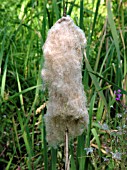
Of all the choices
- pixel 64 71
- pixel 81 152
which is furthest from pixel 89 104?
pixel 64 71

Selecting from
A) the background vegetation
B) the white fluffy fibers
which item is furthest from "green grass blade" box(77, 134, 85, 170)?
the white fluffy fibers

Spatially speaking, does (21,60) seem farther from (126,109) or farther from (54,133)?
(54,133)

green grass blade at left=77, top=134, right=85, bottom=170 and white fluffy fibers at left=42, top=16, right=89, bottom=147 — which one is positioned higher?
white fluffy fibers at left=42, top=16, right=89, bottom=147

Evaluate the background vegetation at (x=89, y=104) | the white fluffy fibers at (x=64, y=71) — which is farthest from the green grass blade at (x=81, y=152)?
the white fluffy fibers at (x=64, y=71)

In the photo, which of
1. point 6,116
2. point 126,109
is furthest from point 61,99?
point 6,116

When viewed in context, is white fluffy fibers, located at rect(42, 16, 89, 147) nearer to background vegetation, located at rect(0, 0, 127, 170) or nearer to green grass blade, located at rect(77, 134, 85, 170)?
background vegetation, located at rect(0, 0, 127, 170)

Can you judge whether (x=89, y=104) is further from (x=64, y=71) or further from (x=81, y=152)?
(x=64, y=71)
